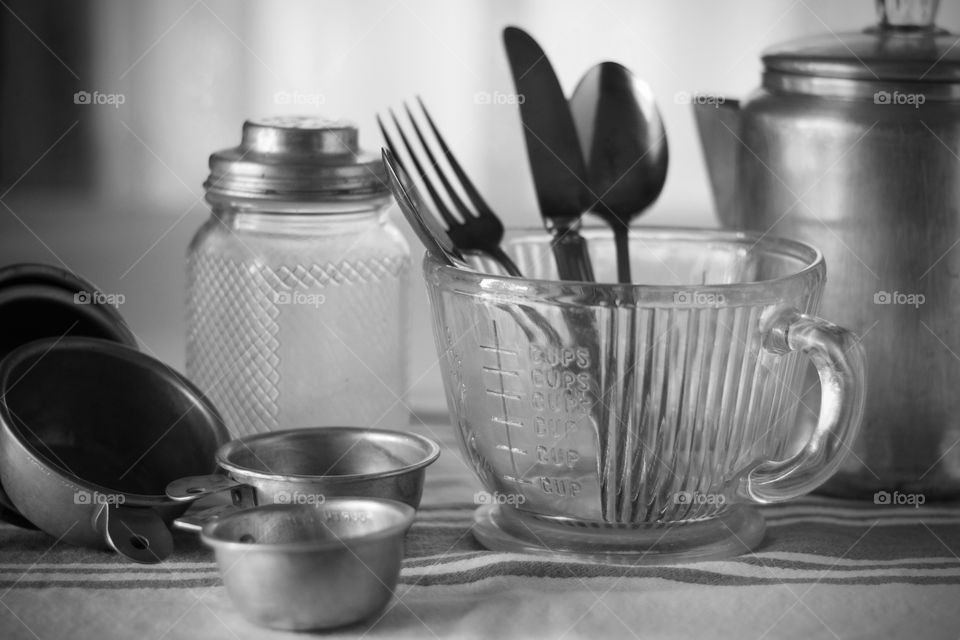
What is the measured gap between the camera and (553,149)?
632 mm

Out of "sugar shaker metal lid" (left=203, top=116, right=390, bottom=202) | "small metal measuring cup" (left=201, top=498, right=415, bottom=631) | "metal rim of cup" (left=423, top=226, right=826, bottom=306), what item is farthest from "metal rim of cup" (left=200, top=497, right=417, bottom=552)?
"sugar shaker metal lid" (left=203, top=116, right=390, bottom=202)

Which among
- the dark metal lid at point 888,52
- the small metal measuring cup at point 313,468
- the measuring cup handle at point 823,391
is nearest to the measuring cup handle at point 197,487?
the small metal measuring cup at point 313,468

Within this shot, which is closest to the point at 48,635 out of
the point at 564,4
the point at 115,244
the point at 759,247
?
the point at 759,247

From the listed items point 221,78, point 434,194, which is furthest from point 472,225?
point 221,78

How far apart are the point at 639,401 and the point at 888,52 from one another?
24cm

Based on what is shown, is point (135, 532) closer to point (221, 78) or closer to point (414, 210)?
point (414, 210)

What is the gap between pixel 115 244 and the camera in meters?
0.92

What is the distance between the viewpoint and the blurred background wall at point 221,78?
2.98ft

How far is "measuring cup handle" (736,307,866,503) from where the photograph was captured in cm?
50

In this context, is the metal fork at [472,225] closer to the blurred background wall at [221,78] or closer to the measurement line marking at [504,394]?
the measurement line marking at [504,394]

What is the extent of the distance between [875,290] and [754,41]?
389 millimetres

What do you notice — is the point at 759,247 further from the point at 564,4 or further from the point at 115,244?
the point at 115,244

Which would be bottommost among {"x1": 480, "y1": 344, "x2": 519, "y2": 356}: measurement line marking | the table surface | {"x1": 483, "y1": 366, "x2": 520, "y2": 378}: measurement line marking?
the table surface

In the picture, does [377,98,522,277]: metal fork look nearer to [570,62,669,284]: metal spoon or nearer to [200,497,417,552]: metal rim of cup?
[570,62,669,284]: metal spoon
